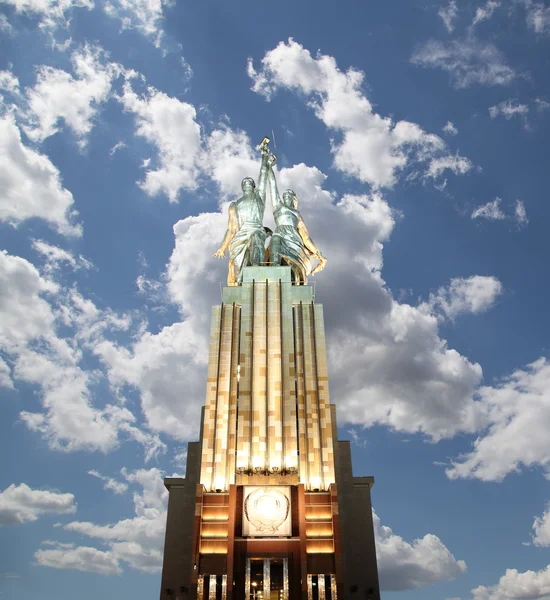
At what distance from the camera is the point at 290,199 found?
4791 cm

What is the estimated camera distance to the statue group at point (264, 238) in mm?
43531

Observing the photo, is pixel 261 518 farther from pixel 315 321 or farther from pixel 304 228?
pixel 304 228

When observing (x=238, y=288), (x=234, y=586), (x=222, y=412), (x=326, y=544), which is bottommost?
(x=234, y=586)

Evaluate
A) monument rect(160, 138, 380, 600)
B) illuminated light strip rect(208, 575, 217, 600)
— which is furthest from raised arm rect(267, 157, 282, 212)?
illuminated light strip rect(208, 575, 217, 600)

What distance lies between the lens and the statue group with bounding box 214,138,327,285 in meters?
A: 43.5

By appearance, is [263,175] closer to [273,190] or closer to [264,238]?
[273,190]

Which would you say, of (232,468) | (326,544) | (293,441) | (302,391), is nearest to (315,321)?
(302,391)

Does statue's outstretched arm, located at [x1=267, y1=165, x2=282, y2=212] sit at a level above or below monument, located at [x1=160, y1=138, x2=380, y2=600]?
above

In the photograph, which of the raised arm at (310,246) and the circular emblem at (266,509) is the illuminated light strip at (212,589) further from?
the raised arm at (310,246)

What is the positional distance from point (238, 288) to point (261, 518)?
16.3 m

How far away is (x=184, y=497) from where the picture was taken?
41.8 metres

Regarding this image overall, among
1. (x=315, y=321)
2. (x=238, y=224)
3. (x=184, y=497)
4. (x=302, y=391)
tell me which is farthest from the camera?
(x=238, y=224)

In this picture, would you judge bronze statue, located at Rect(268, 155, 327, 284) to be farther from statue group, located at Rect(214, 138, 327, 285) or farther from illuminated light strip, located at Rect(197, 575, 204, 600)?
illuminated light strip, located at Rect(197, 575, 204, 600)

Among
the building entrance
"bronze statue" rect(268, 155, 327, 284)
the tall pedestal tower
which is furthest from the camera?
"bronze statue" rect(268, 155, 327, 284)
